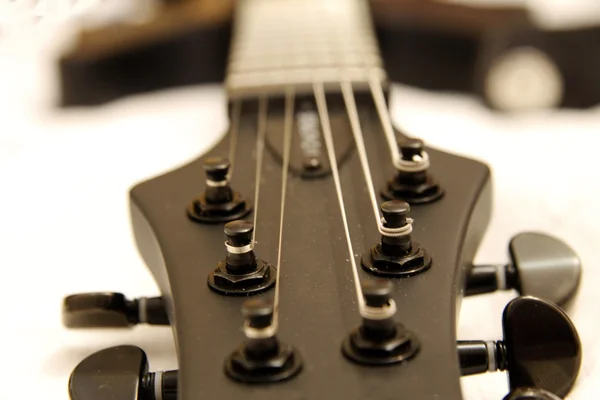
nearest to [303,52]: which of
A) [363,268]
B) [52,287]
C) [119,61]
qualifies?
[119,61]

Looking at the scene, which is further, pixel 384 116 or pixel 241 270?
pixel 384 116

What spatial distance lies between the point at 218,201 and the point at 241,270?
12 centimetres

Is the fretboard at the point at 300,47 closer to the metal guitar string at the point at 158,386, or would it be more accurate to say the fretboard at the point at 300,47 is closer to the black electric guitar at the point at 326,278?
the black electric guitar at the point at 326,278

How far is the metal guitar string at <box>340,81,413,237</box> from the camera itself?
0.49 metres

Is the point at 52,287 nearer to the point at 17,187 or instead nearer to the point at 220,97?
the point at 17,187

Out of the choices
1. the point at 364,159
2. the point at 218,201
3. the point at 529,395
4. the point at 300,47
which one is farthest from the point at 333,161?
the point at 300,47

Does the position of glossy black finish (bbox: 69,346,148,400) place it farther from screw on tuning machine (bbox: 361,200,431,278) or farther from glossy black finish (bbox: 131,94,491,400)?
screw on tuning machine (bbox: 361,200,431,278)

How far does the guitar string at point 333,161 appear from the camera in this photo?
474 mm

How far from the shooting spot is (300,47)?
1.20 metres

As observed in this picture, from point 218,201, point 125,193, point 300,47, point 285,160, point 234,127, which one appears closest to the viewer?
point 218,201

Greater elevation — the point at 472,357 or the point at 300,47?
the point at 300,47

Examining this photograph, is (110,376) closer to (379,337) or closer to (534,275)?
(379,337)

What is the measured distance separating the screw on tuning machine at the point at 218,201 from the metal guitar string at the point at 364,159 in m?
0.10

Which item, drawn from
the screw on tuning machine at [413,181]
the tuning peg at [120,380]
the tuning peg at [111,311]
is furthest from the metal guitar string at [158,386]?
the screw on tuning machine at [413,181]
